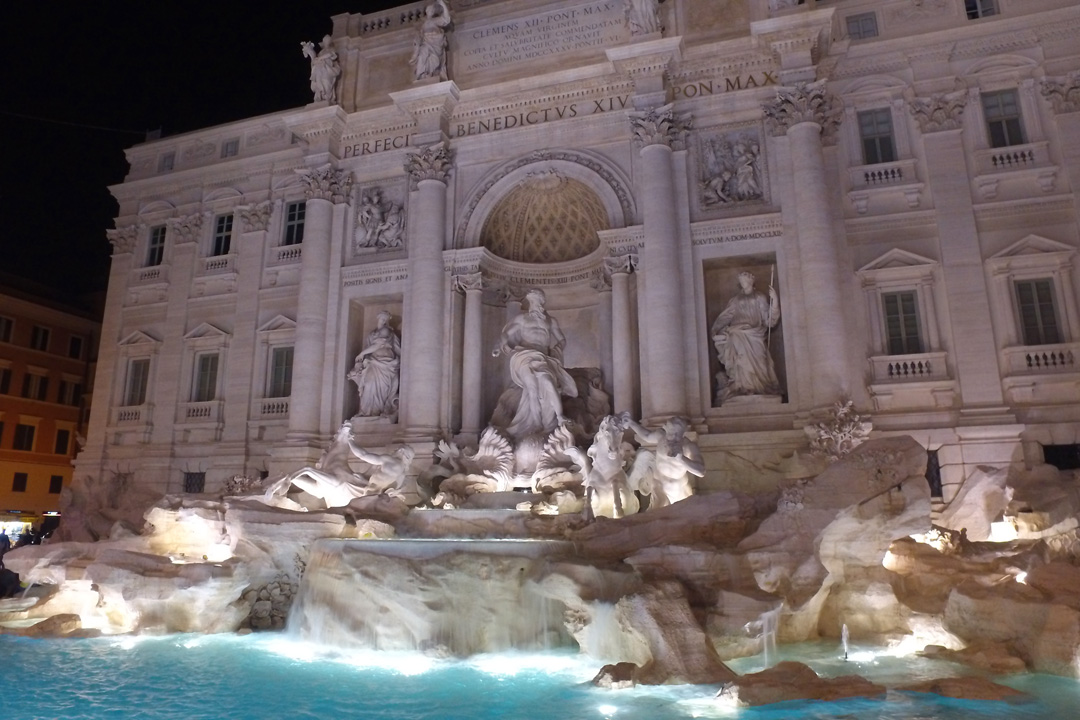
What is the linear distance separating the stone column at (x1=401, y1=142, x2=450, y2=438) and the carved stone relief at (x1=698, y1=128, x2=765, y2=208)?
Answer: 6.96 meters

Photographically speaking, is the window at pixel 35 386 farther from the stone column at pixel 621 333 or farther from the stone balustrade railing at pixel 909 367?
the stone balustrade railing at pixel 909 367

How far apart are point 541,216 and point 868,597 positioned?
13.3 m

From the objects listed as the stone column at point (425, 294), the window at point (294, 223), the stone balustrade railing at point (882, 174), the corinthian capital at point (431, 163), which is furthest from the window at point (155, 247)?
the stone balustrade railing at point (882, 174)

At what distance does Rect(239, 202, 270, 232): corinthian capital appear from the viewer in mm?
24078

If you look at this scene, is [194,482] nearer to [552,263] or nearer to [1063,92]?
[552,263]

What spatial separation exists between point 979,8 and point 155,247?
82.3ft

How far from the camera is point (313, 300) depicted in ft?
70.1

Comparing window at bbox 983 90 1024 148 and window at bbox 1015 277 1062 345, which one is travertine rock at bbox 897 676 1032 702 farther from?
window at bbox 983 90 1024 148

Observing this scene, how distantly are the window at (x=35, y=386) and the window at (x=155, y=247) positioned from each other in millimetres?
12787

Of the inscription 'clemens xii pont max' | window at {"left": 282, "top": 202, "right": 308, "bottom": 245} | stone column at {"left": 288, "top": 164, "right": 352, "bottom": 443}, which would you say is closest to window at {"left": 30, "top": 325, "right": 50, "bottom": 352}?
window at {"left": 282, "top": 202, "right": 308, "bottom": 245}

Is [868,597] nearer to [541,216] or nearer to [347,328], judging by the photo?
[541,216]

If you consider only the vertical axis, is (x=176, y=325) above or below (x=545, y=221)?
below

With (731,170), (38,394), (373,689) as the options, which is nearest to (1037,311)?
(731,170)

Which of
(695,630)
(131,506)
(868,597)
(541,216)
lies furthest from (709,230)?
(131,506)
